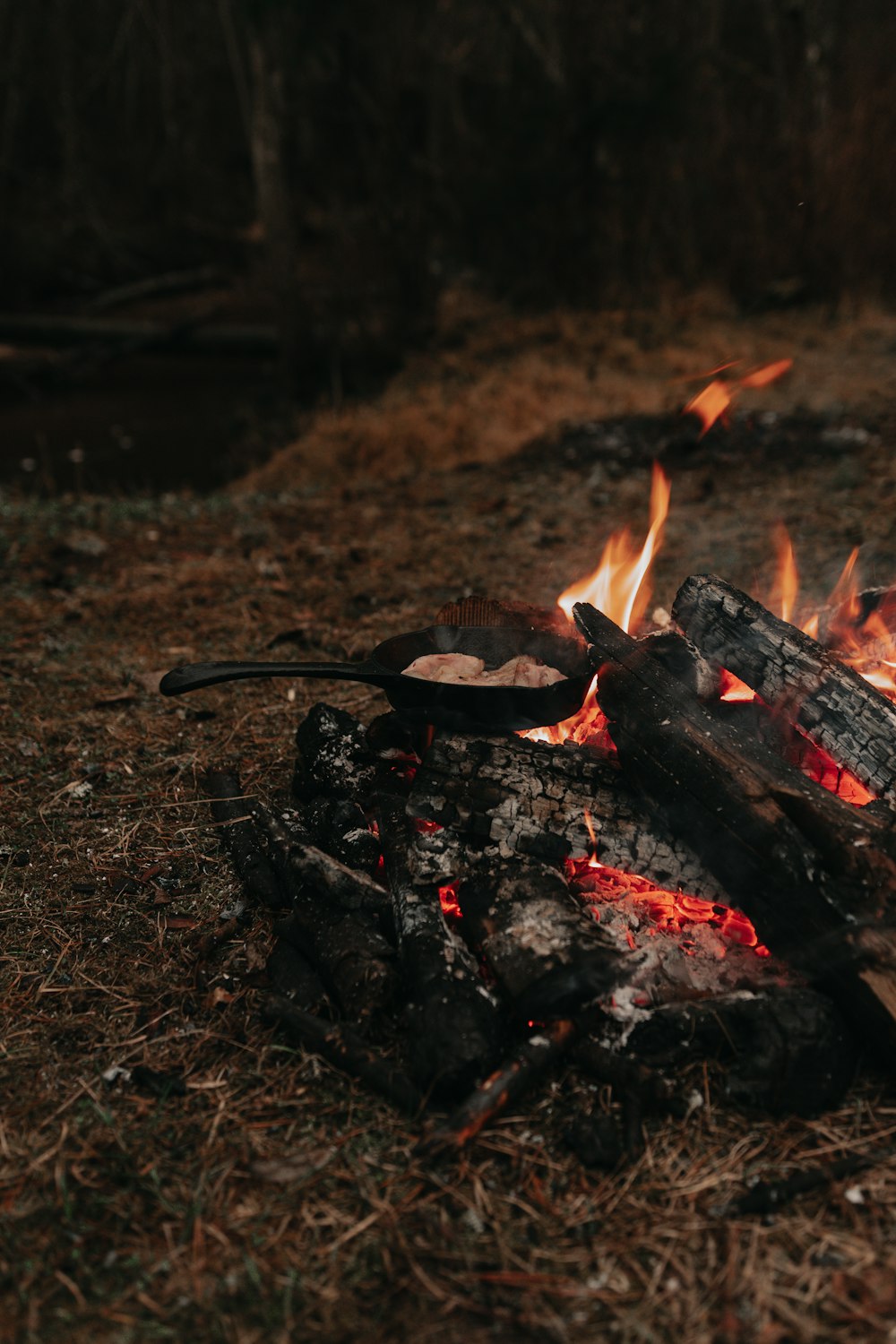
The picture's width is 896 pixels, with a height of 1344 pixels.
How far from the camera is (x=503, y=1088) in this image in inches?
82.4

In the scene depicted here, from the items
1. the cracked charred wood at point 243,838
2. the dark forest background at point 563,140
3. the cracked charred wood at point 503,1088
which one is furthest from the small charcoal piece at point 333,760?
the dark forest background at point 563,140

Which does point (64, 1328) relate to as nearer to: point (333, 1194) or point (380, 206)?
point (333, 1194)

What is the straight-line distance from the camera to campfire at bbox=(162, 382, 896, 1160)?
84.7 inches

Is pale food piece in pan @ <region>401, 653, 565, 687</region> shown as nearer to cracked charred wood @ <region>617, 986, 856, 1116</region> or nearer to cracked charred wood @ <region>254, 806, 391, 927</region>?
cracked charred wood @ <region>254, 806, 391, 927</region>

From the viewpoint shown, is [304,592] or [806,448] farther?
[806,448]

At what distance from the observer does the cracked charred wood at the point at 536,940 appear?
2.21 m

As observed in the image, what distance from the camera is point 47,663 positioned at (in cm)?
455

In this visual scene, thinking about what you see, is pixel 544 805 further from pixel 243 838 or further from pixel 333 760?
pixel 243 838

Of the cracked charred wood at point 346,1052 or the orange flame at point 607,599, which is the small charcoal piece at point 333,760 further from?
the cracked charred wood at point 346,1052

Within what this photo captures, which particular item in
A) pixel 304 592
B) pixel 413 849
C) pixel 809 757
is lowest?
pixel 304 592

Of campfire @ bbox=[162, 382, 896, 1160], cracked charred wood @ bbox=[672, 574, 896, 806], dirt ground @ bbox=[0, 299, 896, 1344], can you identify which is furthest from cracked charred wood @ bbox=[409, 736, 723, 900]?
dirt ground @ bbox=[0, 299, 896, 1344]

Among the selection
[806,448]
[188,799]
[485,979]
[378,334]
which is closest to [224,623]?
[188,799]

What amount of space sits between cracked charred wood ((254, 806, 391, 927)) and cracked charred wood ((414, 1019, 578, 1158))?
546 millimetres

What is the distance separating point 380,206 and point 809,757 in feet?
35.2
